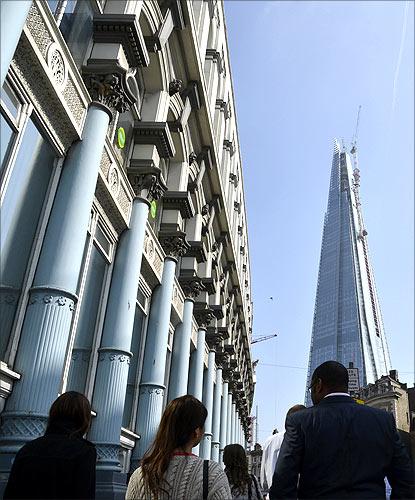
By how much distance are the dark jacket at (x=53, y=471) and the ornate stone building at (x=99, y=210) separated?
11.3 ft

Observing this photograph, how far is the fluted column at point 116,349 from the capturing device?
948cm

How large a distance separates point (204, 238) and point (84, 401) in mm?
16490

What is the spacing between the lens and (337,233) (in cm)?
15800

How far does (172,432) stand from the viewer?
3.10 meters

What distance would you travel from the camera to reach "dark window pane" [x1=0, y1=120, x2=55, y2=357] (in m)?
7.03

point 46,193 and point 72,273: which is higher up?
point 46,193

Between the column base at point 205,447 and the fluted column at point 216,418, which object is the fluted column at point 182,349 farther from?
the fluted column at point 216,418

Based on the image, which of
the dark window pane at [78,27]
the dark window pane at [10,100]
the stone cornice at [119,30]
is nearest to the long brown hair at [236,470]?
the dark window pane at [10,100]

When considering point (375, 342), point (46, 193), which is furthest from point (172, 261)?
point (375, 342)

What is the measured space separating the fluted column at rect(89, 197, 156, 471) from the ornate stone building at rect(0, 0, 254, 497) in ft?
0.09

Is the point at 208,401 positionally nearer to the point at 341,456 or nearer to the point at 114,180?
the point at 114,180

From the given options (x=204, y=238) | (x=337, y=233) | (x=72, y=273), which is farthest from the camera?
(x=337, y=233)

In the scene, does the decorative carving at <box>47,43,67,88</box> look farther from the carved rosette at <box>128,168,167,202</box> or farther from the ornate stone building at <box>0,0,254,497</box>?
the carved rosette at <box>128,168,167,202</box>

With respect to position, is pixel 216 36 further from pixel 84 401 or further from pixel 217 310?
pixel 84 401
